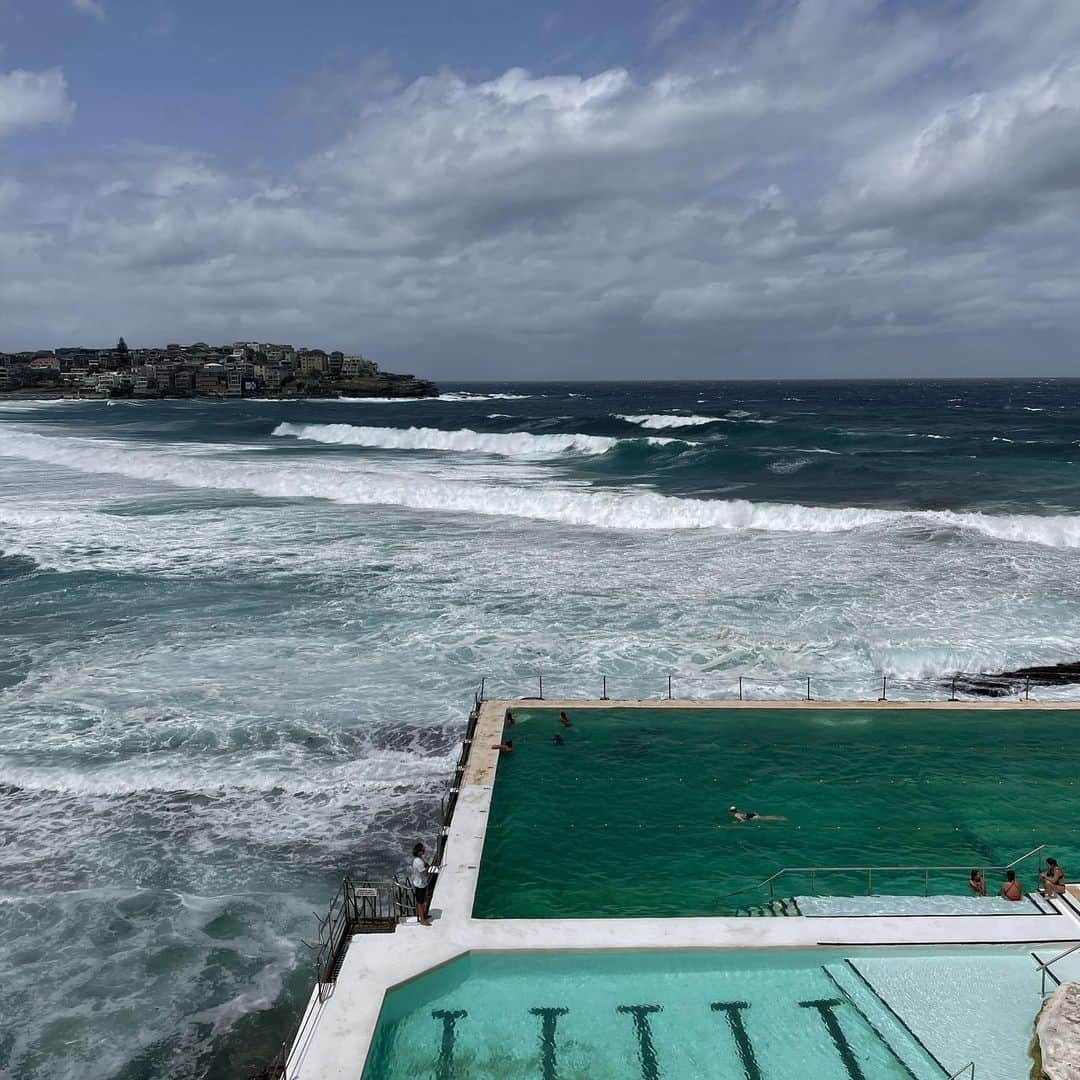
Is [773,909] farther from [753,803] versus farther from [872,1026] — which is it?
[753,803]

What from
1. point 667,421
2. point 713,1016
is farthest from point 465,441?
point 713,1016

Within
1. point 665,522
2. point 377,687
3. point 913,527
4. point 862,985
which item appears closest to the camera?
point 862,985

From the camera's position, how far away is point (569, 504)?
128ft

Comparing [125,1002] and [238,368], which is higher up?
[238,368]

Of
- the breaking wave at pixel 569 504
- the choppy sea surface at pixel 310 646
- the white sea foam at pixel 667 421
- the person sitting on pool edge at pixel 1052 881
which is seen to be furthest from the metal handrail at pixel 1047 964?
the white sea foam at pixel 667 421

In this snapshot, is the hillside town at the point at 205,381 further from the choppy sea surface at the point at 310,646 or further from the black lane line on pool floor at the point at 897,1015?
the black lane line on pool floor at the point at 897,1015

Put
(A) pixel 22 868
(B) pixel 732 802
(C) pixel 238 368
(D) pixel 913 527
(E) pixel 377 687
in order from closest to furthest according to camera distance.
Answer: (A) pixel 22 868 → (B) pixel 732 802 → (E) pixel 377 687 → (D) pixel 913 527 → (C) pixel 238 368

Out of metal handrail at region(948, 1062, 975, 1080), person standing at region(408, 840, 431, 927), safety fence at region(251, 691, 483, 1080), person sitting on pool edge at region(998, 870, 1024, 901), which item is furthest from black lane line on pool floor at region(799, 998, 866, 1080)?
safety fence at region(251, 691, 483, 1080)

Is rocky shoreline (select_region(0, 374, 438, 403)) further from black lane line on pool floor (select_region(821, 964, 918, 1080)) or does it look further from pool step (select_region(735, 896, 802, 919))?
black lane line on pool floor (select_region(821, 964, 918, 1080))

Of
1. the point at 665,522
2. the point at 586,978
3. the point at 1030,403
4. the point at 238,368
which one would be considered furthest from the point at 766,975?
the point at 238,368

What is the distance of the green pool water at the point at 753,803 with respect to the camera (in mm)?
11055

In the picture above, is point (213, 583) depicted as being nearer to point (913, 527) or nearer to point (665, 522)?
point (665, 522)

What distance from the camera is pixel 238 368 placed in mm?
177375

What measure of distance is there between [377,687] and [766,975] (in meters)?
10.5
